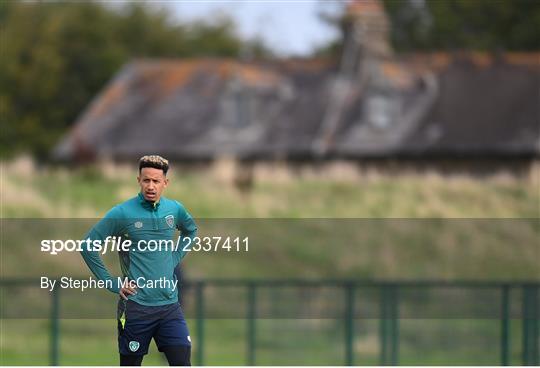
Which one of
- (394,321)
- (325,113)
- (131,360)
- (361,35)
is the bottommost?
(131,360)

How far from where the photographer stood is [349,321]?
55.4ft

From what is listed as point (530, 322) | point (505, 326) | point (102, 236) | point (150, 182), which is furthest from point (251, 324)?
point (150, 182)

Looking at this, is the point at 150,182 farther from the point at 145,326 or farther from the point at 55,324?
the point at 55,324

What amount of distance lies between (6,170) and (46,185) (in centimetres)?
393

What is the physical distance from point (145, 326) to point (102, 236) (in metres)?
0.59

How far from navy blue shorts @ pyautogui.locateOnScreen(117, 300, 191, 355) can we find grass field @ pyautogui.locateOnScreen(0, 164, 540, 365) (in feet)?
26.2

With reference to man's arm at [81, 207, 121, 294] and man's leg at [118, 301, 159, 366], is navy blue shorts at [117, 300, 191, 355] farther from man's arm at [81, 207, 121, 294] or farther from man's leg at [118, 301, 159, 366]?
man's arm at [81, 207, 121, 294]

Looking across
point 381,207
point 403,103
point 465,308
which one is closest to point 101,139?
point 403,103

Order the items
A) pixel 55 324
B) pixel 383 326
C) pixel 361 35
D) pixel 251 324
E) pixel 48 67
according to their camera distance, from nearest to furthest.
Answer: pixel 55 324, pixel 383 326, pixel 251 324, pixel 361 35, pixel 48 67

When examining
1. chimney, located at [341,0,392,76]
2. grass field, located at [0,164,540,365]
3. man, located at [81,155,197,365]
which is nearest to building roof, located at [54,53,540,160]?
chimney, located at [341,0,392,76]

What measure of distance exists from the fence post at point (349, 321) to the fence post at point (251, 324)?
1052mm

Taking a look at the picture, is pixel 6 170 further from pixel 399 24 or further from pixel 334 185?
pixel 399 24

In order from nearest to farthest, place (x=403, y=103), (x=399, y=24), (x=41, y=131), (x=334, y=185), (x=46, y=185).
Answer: (x=46, y=185) < (x=334, y=185) < (x=403, y=103) < (x=41, y=131) < (x=399, y=24)

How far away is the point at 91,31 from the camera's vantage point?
68.7 metres
